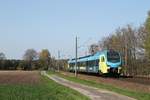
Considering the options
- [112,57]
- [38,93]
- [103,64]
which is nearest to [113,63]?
[112,57]

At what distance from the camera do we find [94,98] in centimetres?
2673

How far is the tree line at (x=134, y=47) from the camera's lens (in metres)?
76.4

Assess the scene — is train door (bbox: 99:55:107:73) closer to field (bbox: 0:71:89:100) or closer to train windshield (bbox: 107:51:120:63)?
train windshield (bbox: 107:51:120:63)

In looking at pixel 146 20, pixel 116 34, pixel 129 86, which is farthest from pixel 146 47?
pixel 129 86

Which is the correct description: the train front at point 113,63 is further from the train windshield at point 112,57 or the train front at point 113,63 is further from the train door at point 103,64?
the train door at point 103,64

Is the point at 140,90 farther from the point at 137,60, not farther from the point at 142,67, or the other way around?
the point at 137,60

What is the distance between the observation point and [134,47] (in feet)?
292

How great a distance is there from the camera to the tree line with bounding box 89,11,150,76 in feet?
251

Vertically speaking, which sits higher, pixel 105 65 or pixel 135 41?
pixel 135 41

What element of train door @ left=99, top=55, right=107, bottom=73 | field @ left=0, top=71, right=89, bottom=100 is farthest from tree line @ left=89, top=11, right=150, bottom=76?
field @ left=0, top=71, right=89, bottom=100

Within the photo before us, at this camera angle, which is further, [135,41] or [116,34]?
[116,34]

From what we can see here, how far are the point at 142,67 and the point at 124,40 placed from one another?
50.5 ft

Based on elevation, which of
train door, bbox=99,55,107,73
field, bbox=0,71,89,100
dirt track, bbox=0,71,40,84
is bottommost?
field, bbox=0,71,89,100

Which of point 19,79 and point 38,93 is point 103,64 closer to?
point 19,79
